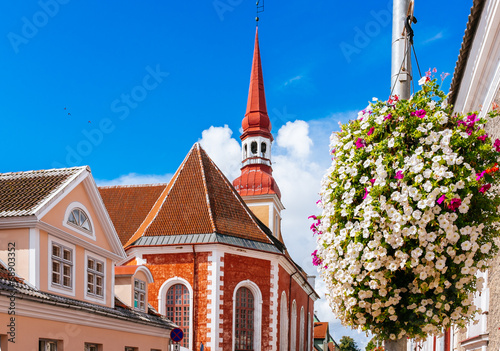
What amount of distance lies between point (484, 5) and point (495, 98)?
160 centimetres

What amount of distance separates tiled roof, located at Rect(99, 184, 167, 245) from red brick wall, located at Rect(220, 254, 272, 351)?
764cm

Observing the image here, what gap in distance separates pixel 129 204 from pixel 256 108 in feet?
48.4

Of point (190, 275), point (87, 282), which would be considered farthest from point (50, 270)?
point (190, 275)

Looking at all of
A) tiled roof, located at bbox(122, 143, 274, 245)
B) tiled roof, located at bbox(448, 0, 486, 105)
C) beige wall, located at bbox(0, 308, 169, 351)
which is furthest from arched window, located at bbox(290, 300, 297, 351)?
tiled roof, located at bbox(448, 0, 486, 105)

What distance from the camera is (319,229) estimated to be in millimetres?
7996

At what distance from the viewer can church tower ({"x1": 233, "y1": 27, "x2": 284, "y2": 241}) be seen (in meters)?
43.1

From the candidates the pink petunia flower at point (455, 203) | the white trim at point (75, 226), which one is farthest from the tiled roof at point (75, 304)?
the pink petunia flower at point (455, 203)

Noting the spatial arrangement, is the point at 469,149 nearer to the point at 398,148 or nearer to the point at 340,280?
the point at 398,148

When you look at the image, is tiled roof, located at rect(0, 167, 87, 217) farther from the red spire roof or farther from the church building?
the red spire roof

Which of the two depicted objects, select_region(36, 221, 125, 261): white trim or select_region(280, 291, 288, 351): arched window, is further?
select_region(280, 291, 288, 351): arched window

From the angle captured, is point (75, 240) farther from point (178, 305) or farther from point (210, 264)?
point (178, 305)

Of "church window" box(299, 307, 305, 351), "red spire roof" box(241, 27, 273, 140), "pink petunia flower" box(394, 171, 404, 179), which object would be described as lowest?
"church window" box(299, 307, 305, 351)

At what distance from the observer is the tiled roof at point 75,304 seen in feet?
39.8

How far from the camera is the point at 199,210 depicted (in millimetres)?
30453
